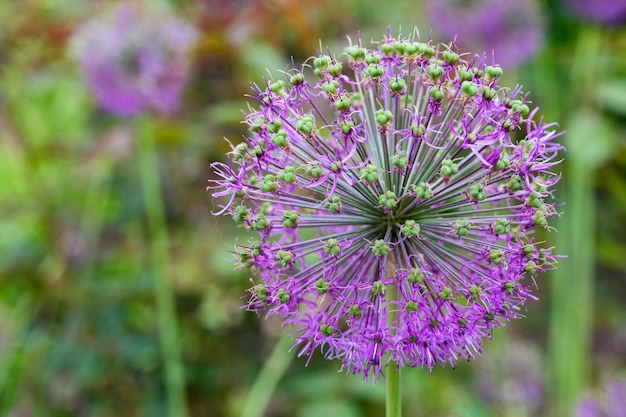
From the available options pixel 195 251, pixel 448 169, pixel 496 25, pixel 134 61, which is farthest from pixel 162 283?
pixel 496 25

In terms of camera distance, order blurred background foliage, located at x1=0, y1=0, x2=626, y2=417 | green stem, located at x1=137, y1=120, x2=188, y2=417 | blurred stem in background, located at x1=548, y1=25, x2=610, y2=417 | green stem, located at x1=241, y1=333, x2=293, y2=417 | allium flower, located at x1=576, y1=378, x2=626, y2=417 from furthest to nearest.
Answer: blurred stem in background, located at x1=548, y1=25, x2=610, y2=417 → blurred background foliage, located at x1=0, y1=0, x2=626, y2=417 → green stem, located at x1=137, y1=120, x2=188, y2=417 → green stem, located at x1=241, y1=333, x2=293, y2=417 → allium flower, located at x1=576, y1=378, x2=626, y2=417

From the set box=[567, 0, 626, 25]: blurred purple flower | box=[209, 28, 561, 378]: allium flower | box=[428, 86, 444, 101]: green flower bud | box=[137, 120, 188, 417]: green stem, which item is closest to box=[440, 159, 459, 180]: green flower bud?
box=[209, 28, 561, 378]: allium flower

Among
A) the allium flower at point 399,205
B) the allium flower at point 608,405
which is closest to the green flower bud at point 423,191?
the allium flower at point 399,205

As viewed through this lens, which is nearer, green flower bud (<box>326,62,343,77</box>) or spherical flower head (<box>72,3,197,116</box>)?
green flower bud (<box>326,62,343,77</box>)

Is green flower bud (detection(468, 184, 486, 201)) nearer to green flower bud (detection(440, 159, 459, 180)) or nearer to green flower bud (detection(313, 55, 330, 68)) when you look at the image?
green flower bud (detection(440, 159, 459, 180))

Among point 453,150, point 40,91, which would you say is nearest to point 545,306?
point 453,150

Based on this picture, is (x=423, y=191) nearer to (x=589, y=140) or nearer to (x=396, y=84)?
(x=396, y=84)
